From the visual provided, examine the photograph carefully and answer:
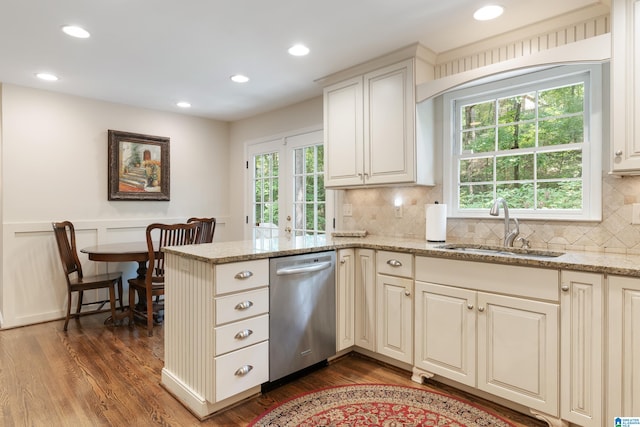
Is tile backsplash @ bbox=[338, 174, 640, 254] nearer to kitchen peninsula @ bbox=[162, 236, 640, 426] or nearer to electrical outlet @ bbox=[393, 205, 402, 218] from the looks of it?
electrical outlet @ bbox=[393, 205, 402, 218]

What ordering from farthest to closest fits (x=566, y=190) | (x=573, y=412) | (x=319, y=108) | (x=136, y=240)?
(x=136, y=240), (x=319, y=108), (x=566, y=190), (x=573, y=412)

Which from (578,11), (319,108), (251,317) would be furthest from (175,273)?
(578,11)

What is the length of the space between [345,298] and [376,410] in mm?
823

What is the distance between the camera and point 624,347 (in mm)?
1687

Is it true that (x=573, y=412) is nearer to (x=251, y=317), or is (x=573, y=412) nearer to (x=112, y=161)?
(x=251, y=317)

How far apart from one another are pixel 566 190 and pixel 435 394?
5.18ft

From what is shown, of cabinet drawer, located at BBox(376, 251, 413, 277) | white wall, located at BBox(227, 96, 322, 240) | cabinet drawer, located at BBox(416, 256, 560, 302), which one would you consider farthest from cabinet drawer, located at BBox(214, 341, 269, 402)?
white wall, located at BBox(227, 96, 322, 240)

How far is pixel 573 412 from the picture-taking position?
1817 millimetres

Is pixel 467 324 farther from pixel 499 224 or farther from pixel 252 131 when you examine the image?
pixel 252 131

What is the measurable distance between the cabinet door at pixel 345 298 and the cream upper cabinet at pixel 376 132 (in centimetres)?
72

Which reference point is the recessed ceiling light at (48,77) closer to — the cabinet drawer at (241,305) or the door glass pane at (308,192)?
the door glass pane at (308,192)

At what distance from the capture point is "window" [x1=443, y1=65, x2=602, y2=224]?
233 cm

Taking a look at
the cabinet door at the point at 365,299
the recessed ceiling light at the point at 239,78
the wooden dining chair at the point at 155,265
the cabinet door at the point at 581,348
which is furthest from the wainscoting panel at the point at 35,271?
the cabinet door at the point at 581,348

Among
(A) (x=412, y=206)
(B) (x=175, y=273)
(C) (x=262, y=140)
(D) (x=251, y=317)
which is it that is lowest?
Result: (D) (x=251, y=317)
